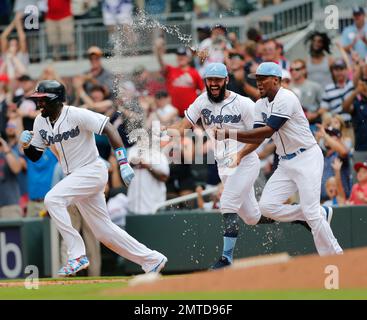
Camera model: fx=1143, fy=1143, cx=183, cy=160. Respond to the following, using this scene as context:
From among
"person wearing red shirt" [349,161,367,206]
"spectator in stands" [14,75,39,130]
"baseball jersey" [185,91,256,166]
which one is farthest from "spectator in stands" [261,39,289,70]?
"spectator in stands" [14,75,39,130]

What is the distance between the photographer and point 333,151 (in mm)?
14953

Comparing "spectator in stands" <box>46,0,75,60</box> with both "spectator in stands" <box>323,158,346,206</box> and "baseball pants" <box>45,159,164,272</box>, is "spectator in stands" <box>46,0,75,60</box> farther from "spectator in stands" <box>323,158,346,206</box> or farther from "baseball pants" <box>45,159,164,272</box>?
"baseball pants" <box>45,159,164,272</box>

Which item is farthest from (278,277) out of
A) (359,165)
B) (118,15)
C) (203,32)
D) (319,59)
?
(118,15)

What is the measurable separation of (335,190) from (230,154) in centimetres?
277

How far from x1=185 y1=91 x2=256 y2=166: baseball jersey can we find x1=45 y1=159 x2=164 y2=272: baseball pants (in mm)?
1316

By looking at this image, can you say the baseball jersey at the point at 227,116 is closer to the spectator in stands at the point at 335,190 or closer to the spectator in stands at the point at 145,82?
the spectator in stands at the point at 335,190

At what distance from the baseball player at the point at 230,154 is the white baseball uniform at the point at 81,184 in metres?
0.89

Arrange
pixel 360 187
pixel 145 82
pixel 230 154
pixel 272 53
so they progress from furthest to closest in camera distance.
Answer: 1. pixel 145 82
2. pixel 272 53
3. pixel 360 187
4. pixel 230 154

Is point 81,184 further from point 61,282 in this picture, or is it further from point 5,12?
point 5,12

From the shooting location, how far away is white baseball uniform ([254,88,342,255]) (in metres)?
12.2

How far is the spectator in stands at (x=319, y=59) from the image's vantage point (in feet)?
54.6

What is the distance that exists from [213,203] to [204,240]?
718mm

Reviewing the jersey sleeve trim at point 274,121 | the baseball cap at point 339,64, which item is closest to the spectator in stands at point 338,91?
the baseball cap at point 339,64
